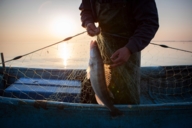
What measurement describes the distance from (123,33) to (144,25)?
1.61ft

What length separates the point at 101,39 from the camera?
320 cm

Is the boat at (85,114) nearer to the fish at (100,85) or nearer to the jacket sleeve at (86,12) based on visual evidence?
the fish at (100,85)

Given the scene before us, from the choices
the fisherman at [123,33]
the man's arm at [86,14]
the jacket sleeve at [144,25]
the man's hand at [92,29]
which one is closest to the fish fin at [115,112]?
the fisherman at [123,33]

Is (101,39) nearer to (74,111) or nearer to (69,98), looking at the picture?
(74,111)

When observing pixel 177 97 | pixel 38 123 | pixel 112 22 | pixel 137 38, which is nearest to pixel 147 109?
pixel 137 38

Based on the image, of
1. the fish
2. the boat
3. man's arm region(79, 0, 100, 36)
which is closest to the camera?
the fish

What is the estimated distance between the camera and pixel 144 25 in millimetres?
2428

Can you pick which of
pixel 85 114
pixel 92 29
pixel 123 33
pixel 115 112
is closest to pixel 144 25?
pixel 123 33

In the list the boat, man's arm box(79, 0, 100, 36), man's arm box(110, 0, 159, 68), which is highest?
man's arm box(79, 0, 100, 36)

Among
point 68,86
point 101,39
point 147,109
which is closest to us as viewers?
point 147,109

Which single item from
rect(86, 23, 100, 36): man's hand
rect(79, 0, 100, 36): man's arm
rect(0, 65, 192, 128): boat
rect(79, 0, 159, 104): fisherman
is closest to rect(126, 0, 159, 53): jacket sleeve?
rect(79, 0, 159, 104): fisherman

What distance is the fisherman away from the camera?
7.95 feet

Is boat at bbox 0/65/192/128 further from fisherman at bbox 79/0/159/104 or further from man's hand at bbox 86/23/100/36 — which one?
man's hand at bbox 86/23/100/36

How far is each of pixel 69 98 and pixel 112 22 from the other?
2568 mm
